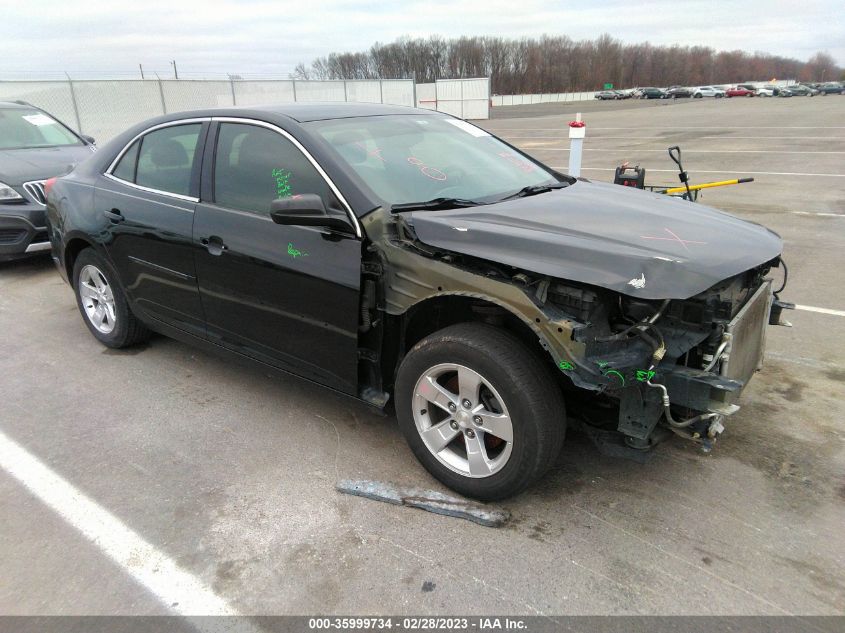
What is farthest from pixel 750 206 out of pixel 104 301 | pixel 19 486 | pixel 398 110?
pixel 19 486

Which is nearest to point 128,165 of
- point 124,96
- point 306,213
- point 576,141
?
point 306,213

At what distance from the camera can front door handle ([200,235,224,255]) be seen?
345 centimetres

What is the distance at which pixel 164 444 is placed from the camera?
11.2 ft

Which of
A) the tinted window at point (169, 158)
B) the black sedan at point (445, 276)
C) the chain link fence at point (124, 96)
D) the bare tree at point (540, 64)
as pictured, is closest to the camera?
the black sedan at point (445, 276)

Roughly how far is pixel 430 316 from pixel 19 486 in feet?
7.21

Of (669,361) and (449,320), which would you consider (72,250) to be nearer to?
(449,320)

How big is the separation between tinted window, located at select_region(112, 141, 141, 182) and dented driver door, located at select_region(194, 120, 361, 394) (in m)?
0.92

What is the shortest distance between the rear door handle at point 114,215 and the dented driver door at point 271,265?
874mm

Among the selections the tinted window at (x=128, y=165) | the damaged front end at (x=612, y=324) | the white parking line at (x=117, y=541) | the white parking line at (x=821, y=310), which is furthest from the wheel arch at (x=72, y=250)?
the white parking line at (x=821, y=310)

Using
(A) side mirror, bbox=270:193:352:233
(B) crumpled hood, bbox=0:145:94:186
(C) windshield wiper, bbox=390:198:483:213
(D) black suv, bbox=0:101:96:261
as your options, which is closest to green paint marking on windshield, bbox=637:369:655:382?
(C) windshield wiper, bbox=390:198:483:213

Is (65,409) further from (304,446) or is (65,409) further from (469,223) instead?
(469,223)

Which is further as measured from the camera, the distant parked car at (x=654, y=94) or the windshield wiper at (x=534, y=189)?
the distant parked car at (x=654, y=94)

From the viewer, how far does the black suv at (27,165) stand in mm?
6586

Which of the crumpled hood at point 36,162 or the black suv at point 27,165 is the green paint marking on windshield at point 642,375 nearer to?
the black suv at point 27,165
